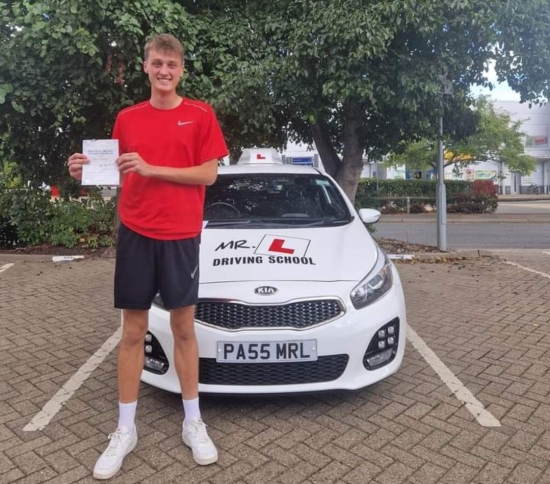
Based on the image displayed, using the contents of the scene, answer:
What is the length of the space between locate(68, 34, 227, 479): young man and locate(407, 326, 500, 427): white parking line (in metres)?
1.63

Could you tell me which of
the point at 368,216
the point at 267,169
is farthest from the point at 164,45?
the point at 368,216

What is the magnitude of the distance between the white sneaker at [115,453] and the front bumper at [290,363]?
15.5 inches

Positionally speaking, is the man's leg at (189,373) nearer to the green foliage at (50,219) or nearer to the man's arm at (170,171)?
the man's arm at (170,171)

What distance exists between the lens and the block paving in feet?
8.54

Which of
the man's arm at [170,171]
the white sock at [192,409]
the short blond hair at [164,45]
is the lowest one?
the white sock at [192,409]

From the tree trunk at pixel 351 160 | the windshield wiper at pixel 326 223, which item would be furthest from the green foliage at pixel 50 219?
the windshield wiper at pixel 326 223

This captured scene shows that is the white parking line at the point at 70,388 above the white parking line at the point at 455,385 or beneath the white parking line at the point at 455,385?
above

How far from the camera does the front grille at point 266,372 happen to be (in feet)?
9.68

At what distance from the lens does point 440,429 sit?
9.93 ft

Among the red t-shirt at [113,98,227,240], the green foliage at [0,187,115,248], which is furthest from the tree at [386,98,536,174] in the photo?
the red t-shirt at [113,98,227,240]

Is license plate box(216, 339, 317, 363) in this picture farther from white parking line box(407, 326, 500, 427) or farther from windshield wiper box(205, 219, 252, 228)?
windshield wiper box(205, 219, 252, 228)

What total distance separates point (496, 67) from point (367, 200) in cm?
530

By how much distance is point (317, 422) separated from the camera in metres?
3.09

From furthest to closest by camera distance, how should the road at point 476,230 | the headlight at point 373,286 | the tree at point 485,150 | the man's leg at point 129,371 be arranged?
the tree at point 485,150 < the road at point 476,230 < the headlight at point 373,286 < the man's leg at point 129,371
